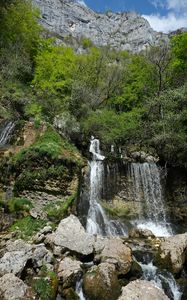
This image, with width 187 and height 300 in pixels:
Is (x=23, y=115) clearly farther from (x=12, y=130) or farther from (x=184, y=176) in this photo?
(x=184, y=176)

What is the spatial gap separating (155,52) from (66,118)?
35.7 ft

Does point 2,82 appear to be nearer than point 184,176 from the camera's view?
No

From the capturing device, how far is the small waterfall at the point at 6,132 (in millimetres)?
17875

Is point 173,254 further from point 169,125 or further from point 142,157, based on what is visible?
point 169,125

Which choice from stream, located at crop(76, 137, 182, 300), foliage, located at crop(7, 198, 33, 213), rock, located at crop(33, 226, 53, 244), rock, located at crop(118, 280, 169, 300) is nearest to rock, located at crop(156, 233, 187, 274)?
rock, located at crop(118, 280, 169, 300)

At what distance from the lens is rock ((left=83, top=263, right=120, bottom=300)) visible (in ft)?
29.5

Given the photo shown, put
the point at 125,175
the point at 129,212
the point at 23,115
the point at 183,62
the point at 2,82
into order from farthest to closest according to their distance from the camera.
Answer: the point at 183,62, the point at 2,82, the point at 23,115, the point at 125,175, the point at 129,212

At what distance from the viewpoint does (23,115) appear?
22.0 m

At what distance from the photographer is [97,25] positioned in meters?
79.9

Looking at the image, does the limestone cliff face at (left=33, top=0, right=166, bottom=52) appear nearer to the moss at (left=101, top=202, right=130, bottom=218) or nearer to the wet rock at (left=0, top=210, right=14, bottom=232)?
the moss at (left=101, top=202, right=130, bottom=218)

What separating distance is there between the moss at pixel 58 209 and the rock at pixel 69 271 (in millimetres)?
3223

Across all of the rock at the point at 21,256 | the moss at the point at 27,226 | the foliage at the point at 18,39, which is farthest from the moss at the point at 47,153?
the foliage at the point at 18,39

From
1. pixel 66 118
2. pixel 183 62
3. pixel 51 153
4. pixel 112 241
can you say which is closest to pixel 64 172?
pixel 51 153

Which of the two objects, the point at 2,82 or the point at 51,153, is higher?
the point at 2,82
